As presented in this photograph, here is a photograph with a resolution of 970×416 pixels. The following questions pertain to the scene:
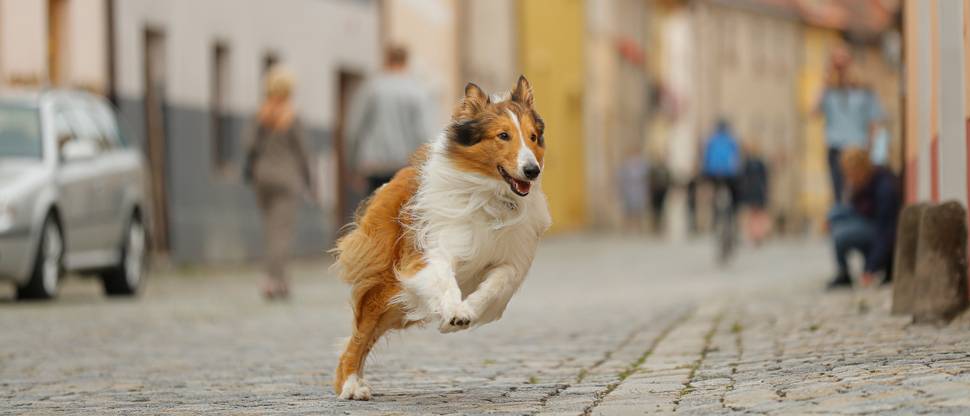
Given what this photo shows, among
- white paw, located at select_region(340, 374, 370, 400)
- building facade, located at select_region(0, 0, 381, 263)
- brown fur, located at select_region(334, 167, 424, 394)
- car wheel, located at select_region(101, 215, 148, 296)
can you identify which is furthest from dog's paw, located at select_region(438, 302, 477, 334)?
building facade, located at select_region(0, 0, 381, 263)

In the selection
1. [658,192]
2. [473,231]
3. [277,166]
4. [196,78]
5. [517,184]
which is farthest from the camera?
[658,192]

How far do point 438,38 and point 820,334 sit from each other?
28261 mm

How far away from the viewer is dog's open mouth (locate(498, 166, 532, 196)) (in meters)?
7.52

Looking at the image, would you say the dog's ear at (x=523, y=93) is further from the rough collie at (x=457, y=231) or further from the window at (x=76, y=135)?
the window at (x=76, y=135)

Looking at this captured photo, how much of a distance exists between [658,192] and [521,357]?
132ft

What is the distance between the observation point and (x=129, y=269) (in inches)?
704

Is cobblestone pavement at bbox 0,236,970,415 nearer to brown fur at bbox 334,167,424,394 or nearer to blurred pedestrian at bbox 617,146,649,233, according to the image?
brown fur at bbox 334,167,424,394

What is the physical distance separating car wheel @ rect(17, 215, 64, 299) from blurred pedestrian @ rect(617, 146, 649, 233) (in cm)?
3382

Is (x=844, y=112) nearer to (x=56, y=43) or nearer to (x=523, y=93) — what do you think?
(x=56, y=43)

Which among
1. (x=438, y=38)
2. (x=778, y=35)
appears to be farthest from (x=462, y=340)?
(x=778, y=35)

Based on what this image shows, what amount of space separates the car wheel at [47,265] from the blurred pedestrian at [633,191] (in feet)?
111

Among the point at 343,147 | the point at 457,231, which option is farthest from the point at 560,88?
the point at 457,231

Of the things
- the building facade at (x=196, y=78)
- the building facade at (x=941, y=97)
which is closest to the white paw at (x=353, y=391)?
the building facade at (x=941, y=97)

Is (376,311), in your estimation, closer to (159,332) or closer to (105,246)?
(159,332)
